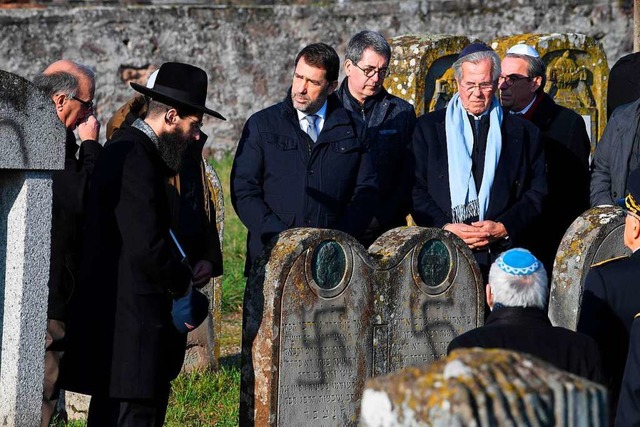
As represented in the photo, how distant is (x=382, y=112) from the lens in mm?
6992

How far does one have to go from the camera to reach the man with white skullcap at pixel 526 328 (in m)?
4.28

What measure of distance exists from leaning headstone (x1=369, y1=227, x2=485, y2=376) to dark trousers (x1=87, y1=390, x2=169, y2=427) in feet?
4.15

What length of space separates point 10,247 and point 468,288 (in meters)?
2.33

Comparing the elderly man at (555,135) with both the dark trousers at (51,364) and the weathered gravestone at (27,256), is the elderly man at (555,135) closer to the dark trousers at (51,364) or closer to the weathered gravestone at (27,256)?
the dark trousers at (51,364)

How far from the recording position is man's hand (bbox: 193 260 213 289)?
557 cm

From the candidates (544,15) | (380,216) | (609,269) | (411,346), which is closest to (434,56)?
(380,216)

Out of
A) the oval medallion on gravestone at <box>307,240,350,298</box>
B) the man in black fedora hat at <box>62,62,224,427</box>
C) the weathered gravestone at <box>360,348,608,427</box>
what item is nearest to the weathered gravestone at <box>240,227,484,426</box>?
the oval medallion on gravestone at <box>307,240,350,298</box>

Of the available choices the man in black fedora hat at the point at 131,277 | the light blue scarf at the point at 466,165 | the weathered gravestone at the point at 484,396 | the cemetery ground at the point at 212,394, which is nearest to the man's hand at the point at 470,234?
the light blue scarf at the point at 466,165

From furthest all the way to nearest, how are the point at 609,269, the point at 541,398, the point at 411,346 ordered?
the point at 411,346
the point at 609,269
the point at 541,398

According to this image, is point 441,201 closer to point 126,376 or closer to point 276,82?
point 126,376

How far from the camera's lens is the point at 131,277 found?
5109 mm

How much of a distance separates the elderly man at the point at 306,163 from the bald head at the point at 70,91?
853 millimetres

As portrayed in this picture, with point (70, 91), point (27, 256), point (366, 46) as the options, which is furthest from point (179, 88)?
point (366, 46)

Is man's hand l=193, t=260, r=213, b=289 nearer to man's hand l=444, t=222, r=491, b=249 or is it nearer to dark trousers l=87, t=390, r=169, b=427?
dark trousers l=87, t=390, r=169, b=427
